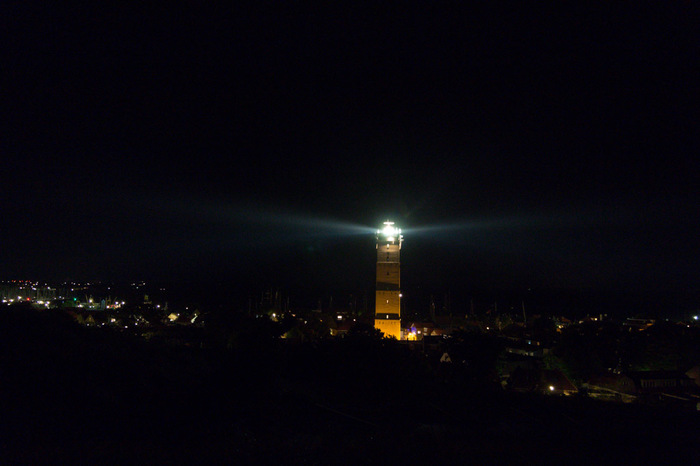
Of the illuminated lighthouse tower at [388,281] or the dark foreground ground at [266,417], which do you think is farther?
the illuminated lighthouse tower at [388,281]

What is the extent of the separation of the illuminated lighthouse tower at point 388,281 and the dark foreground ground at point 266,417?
72.8ft

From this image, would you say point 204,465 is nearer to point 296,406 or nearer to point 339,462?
point 339,462

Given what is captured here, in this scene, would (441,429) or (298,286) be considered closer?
(441,429)

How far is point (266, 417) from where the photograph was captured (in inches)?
207

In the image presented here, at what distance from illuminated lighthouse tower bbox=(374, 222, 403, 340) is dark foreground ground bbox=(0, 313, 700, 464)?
22.2 meters

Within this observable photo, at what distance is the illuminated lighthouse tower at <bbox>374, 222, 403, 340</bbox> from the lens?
29.9 metres

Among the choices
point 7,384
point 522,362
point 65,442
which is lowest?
point 522,362

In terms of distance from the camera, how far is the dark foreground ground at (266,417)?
4266 mm

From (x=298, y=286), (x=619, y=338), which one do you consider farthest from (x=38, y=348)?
(x=298, y=286)

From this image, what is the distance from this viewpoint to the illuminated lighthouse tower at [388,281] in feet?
98.1

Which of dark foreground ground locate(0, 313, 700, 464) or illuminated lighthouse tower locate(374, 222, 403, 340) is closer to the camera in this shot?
dark foreground ground locate(0, 313, 700, 464)

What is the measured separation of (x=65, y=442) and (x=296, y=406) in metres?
2.87

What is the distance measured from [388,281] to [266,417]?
1021 inches

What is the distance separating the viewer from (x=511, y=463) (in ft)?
14.9
